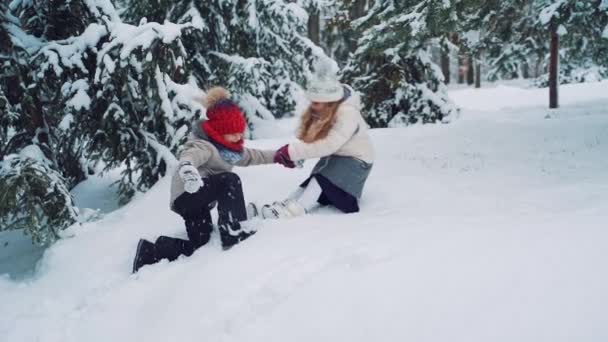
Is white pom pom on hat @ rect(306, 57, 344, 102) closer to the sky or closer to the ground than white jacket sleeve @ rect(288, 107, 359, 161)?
closer to the sky

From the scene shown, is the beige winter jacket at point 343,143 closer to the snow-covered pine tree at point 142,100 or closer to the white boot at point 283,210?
the white boot at point 283,210

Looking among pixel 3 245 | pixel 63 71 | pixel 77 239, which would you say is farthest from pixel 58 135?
pixel 77 239

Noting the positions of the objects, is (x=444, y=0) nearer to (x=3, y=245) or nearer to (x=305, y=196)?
(x=305, y=196)

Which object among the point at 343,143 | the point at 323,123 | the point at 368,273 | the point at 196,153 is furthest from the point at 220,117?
the point at 368,273

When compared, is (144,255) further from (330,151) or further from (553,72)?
(553,72)

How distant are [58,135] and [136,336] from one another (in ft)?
13.2

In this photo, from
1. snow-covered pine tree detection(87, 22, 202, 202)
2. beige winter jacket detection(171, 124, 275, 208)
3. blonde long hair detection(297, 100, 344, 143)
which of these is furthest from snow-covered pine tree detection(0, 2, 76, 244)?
blonde long hair detection(297, 100, 344, 143)

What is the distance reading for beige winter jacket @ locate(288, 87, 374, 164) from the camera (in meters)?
4.64

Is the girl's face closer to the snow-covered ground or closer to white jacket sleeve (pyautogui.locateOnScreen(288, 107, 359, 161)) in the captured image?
white jacket sleeve (pyautogui.locateOnScreen(288, 107, 359, 161))

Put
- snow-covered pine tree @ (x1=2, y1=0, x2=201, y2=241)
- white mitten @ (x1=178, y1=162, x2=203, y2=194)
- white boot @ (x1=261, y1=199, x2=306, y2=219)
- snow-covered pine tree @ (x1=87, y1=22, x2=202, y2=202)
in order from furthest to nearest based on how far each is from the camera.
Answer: snow-covered pine tree @ (x1=87, y1=22, x2=202, y2=202) < snow-covered pine tree @ (x1=2, y1=0, x2=201, y2=241) < white boot @ (x1=261, y1=199, x2=306, y2=219) < white mitten @ (x1=178, y1=162, x2=203, y2=194)

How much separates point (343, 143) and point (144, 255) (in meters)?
2.04

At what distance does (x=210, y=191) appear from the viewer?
4234mm

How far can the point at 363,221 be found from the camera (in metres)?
4.28

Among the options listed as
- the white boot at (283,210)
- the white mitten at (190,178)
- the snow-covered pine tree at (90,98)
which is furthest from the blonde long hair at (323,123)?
the snow-covered pine tree at (90,98)
